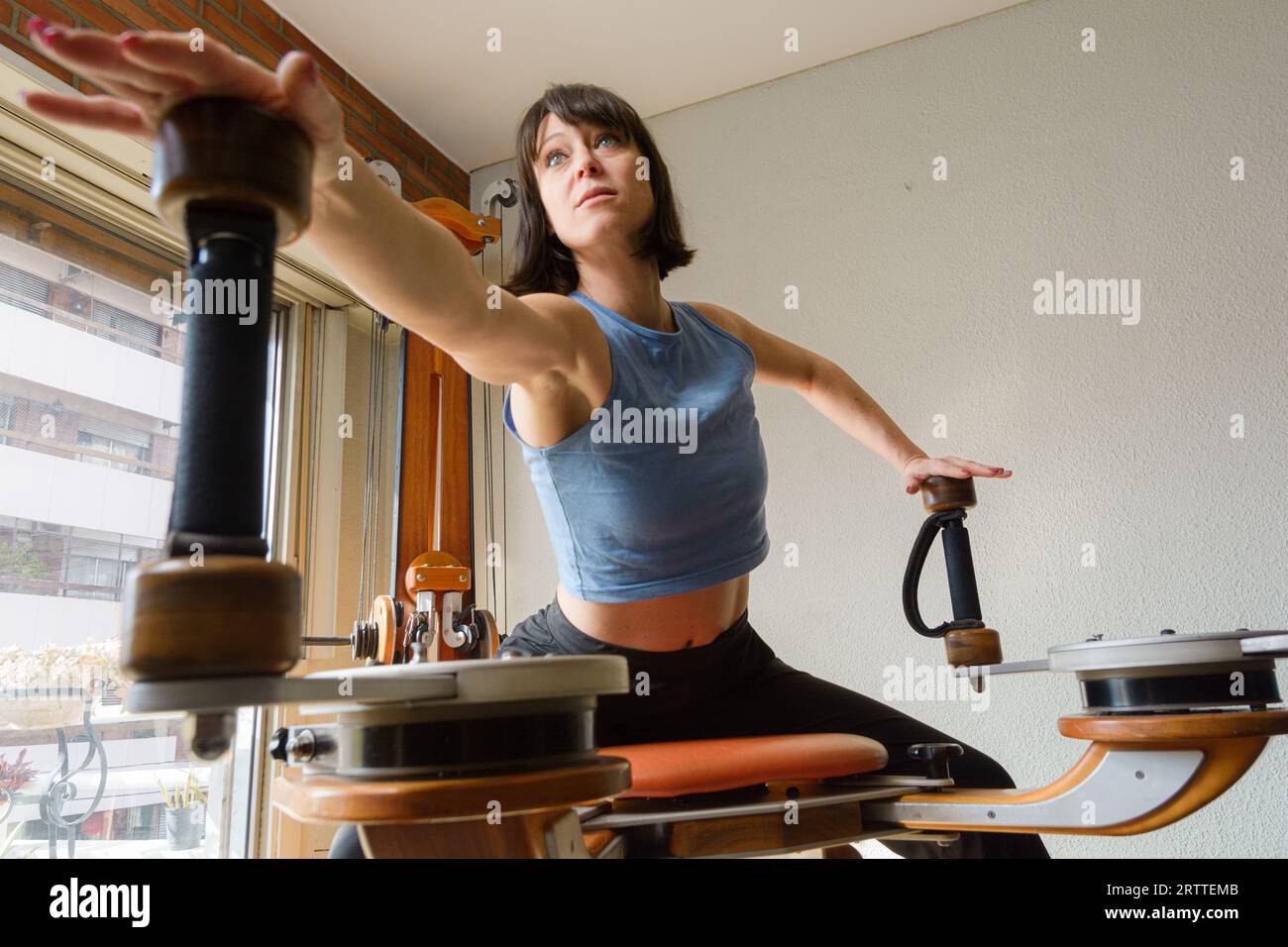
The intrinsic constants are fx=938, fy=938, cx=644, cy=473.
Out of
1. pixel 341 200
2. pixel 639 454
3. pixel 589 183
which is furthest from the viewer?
pixel 589 183

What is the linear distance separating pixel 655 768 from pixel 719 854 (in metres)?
0.10

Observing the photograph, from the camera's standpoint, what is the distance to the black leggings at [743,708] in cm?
112

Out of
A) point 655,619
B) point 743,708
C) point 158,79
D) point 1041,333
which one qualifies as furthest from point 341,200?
point 1041,333

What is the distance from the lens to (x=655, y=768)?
88cm

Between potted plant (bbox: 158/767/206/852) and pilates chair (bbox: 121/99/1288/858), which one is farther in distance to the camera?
potted plant (bbox: 158/767/206/852)

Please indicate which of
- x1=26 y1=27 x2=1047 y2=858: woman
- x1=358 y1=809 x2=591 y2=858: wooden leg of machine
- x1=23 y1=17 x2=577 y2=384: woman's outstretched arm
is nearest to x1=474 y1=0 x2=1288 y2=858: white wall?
x1=26 y1=27 x2=1047 y2=858: woman

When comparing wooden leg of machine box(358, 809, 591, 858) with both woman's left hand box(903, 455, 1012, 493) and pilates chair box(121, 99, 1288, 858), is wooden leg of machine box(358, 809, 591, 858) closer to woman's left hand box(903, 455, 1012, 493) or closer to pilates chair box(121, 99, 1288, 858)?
pilates chair box(121, 99, 1288, 858)

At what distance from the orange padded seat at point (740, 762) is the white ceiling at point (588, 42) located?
229 cm

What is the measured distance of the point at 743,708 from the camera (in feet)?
3.96

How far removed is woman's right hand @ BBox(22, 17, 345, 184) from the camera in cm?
41

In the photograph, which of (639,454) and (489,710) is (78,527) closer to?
(639,454)

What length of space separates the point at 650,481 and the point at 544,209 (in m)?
0.55

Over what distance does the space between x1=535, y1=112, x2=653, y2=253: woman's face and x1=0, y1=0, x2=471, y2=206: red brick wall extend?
1209 millimetres

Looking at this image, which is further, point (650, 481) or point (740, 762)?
point (650, 481)
